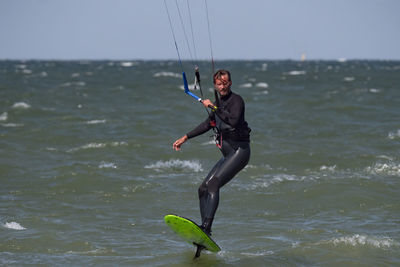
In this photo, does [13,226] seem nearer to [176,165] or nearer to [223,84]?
[223,84]

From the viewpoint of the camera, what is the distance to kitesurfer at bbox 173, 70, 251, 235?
25.6ft

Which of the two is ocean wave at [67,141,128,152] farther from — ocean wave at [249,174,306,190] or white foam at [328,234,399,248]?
white foam at [328,234,399,248]

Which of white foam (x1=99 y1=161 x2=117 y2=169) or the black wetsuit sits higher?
the black wetsuit

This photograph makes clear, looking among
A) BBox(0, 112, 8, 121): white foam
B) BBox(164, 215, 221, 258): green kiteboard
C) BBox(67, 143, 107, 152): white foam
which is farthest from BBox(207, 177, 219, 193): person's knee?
BBox(0, 112, 8, 121): white foam

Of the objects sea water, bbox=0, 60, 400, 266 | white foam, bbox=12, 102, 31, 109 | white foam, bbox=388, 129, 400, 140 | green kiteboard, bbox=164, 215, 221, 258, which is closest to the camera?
green kiteboard, bbox=164, 215, 221, 258

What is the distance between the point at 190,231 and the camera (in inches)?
308

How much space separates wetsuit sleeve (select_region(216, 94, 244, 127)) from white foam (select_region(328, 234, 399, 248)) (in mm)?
2665

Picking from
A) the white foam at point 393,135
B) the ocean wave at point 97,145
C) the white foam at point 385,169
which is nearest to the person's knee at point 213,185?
the white foam at point 385,169

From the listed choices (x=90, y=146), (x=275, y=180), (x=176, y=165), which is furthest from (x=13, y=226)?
(x=90, y=146)

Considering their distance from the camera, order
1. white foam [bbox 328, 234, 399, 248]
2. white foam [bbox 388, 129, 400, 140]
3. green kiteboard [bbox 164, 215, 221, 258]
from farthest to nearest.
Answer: white foam [bbox 388, 129, 400, 140] < white foam [bbox 328, 234, 399, 248] < green kiteboard [bbox 164, 215, 221, 258]

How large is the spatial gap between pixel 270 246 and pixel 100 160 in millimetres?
8702

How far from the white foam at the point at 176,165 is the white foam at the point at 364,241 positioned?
697cm

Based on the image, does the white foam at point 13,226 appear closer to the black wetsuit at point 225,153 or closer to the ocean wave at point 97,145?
the black wetsuit at point 225,153

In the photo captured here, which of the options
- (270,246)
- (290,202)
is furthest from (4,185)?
(270,246)
